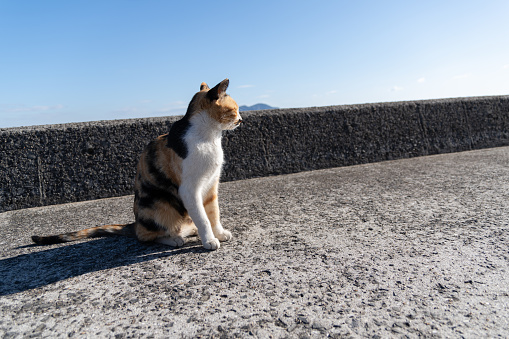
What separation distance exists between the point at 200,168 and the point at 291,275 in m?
0.86

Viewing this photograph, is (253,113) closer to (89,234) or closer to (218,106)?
(218,106)

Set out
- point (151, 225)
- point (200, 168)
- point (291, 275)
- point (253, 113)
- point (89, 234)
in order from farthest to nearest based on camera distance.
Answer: point (253, 113) → point (89, 234) → point (151, 225) → point (200, 168) → point (291, 275)

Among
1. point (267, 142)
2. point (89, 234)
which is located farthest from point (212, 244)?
point (267, 142)

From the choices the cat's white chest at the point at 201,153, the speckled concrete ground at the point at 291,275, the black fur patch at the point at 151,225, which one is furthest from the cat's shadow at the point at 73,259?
the cat's white chest at the point at 201,153

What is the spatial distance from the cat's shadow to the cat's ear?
99 cm

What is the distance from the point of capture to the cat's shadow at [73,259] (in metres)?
1.91

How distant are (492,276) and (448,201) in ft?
4.42


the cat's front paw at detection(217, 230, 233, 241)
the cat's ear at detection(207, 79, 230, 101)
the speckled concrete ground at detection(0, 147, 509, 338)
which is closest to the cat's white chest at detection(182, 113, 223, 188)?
the cat's ear at detection(207, 79, 230, 101)

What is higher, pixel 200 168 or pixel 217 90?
pixel 217 90

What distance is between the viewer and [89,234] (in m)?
2.51

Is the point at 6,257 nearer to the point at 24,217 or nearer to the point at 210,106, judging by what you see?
the point at 24,217

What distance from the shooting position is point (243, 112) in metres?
4.46

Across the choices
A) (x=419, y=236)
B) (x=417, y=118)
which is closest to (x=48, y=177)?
(x=419, y=236)

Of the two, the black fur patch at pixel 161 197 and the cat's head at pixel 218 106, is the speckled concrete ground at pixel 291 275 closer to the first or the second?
the black fur patch at pixel 161 197
